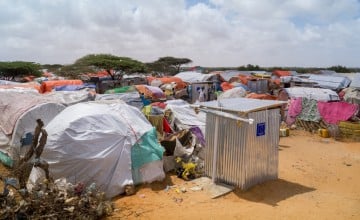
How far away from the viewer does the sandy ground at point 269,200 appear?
6.55 metres

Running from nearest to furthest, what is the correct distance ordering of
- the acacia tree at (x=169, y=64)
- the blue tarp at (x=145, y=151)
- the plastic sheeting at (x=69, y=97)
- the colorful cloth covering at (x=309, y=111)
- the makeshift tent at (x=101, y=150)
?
the makeshift tent at (x=101, y=150) < the blue tarp at (x=145, y=151) < the plastic sheeting at (x=69, y=97) < the colorful cloth covering at (x=309, y=111) < the acacia tree at (x=169, y=64)

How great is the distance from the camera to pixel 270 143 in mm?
8242

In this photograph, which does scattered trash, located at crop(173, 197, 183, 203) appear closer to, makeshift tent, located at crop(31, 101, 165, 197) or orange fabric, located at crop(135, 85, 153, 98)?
makeshift tent, located at crop(31, 101, 165, 197)

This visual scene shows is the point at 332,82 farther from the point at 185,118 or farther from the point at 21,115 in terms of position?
the point at 21,115

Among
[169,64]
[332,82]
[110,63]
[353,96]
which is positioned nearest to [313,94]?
[353,96]

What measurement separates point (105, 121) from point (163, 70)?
154 feet

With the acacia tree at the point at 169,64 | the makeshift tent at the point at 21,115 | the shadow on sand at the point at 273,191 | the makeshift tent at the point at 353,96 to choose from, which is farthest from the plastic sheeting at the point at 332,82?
the acacia tree at the point at 169,64

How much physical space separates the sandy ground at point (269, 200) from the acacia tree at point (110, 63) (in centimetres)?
2462

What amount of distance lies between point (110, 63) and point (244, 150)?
26589 mm

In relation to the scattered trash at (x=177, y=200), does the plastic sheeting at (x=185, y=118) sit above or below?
above

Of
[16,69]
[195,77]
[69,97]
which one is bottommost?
[69,97]

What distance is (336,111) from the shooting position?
17.0 meters

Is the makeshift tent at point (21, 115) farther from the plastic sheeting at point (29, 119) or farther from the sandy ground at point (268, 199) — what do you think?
the sandy ground at point (268, 199)

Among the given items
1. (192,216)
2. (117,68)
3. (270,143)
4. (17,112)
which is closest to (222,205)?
(192,216)
